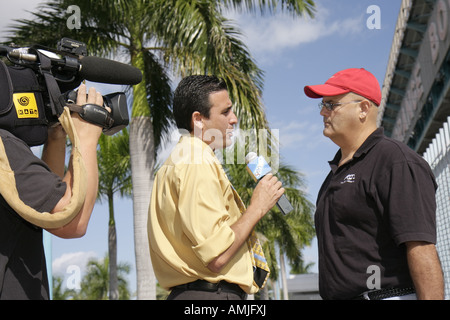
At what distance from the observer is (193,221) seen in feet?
7.30

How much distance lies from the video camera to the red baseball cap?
3.64ft

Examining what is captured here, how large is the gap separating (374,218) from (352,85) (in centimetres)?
73

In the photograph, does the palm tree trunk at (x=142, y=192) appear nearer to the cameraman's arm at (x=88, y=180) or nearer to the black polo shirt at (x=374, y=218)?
the black polo shirt at (x=374, y=218)

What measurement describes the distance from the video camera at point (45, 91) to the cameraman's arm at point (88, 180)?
33 mm

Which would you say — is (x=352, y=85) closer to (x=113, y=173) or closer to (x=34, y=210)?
(x=34, y=210)

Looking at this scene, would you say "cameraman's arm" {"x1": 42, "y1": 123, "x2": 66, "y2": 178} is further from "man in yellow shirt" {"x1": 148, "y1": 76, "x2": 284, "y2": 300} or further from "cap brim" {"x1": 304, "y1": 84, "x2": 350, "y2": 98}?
"cap brim" {"x1": 304, "y1": 84, "x2": 350, "y2": 98}

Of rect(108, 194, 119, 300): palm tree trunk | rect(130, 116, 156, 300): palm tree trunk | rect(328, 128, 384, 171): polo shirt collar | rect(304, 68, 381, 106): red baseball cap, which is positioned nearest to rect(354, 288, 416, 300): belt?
rect(328, 128, 384, 171): polo shirt collar

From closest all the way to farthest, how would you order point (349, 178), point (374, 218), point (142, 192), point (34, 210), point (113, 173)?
point (34, 210), point (374, 218), point (349, 178), point (142, 192), point (113, 173)

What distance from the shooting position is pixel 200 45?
942 cm

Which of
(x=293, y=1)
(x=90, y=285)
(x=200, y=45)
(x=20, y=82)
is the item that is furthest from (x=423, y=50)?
(x=90, y=285)

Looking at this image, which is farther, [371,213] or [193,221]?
[371,213]

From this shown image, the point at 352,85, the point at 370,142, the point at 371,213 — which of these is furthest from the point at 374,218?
the point at 352,85
